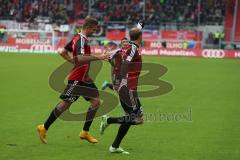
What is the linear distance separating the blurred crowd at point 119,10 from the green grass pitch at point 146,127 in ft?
71.0

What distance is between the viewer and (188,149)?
9.70 m

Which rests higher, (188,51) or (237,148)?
(237,148)

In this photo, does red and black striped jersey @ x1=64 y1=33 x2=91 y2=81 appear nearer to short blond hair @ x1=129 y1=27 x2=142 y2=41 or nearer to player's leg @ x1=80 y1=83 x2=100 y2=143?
player's leg @ x1=80 y1=83 x2=100 y2=143

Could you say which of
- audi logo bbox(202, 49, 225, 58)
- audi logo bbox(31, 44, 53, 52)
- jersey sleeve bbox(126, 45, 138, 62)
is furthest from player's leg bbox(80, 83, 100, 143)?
audi logo bbox(31, 44, 53, 52)

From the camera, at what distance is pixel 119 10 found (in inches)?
1773

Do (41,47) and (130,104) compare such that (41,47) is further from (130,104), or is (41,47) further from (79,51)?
(130,104)

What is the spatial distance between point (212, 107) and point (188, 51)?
70.2ft

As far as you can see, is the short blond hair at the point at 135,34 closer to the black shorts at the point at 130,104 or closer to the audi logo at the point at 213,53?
the black shorts at the point at 130,104

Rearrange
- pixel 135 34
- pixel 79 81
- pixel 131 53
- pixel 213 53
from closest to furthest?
pixel 131 53
pixel 135 34
pixel 79 81
pixel 213 53

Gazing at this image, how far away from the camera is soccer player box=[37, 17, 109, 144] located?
376 inches

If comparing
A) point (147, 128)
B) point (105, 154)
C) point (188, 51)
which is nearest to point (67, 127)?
point (147, 128)

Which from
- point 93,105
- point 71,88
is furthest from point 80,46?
point 93,105

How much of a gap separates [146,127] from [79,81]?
8.56ft

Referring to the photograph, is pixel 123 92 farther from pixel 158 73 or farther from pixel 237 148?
pixel 158 73
